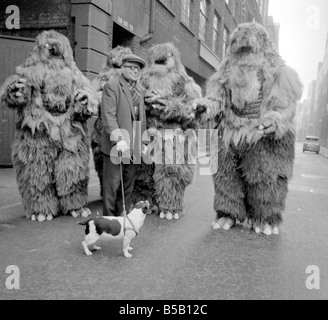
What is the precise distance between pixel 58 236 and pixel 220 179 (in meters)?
1.79

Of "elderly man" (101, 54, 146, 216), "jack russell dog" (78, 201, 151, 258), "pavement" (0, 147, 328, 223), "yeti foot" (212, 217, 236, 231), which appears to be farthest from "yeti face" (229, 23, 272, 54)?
"pavement" (0, 147, 328, 223)

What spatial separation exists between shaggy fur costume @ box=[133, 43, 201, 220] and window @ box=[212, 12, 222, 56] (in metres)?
17.4

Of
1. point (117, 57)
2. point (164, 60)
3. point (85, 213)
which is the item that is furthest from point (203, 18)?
point (85, 213)

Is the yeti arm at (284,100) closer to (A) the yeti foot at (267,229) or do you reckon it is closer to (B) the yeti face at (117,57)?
(A) the yeti foot at (267,229)

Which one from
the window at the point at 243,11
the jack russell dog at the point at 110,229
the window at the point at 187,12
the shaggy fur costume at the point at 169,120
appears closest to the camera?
the jack russell dog at the point at 110,229

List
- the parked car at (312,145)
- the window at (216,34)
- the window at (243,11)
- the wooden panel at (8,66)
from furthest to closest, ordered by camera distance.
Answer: the parked car at (312,145) < the window at (243,11) < the window at (216,34) < the wooden panel at (8,66)

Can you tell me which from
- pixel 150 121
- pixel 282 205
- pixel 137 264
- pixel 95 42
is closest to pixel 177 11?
pixel 95 42

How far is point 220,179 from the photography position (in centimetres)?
424

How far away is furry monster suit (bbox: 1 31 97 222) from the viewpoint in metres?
4.23

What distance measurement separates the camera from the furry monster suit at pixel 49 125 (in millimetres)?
4227

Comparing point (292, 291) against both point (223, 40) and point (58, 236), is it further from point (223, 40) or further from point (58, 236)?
point (223, 40)

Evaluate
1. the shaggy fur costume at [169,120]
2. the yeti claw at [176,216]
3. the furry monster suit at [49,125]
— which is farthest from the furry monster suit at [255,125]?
the furry monster suit at [49,125]

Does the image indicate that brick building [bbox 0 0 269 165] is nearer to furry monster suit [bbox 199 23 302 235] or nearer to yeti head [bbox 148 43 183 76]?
yeti head [bbox 148 43 183 76]

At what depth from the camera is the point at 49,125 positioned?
428 centimetres
